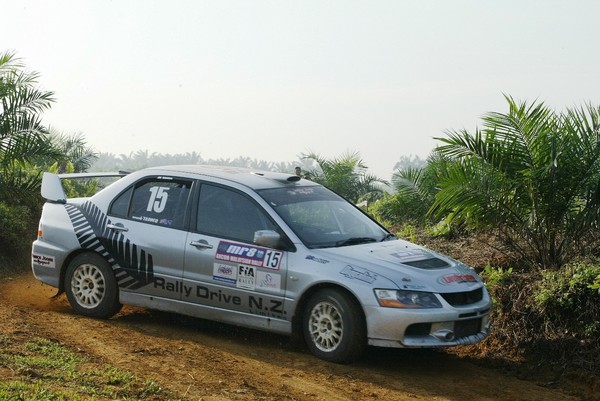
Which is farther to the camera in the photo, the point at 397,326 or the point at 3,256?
the point at 3,256

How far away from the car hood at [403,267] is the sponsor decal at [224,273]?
0.91 metres

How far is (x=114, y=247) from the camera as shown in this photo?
9.58m

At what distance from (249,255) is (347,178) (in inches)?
488

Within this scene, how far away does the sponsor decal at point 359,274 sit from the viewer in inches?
318

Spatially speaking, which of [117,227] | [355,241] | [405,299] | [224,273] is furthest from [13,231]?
[405,299]

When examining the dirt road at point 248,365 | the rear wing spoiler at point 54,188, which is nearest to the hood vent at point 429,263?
the dirt road at point 248,365

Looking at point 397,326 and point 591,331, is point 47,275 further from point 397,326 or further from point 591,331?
point 591,331

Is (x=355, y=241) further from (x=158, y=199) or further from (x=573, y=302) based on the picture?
(x=573, y=302)

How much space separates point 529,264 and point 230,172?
3.66 m

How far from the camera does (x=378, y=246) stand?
881 centimetres

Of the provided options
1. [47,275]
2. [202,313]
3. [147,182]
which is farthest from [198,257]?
[47,275]

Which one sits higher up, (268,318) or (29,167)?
(29,167)

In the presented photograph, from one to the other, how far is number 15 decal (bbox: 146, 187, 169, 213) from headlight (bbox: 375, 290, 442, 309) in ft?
9.01

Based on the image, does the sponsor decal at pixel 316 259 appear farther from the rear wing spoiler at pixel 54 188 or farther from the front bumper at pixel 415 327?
the rear wing spoiler at pixel 54 188
